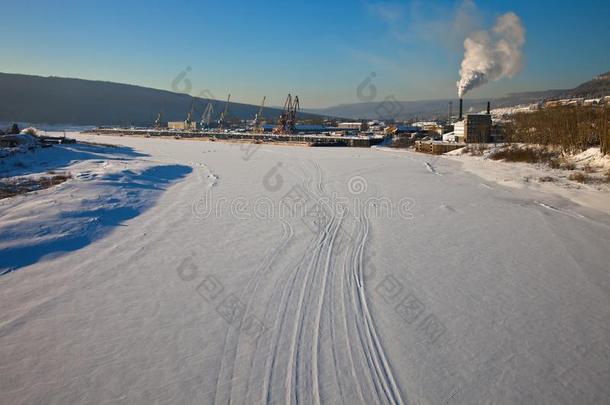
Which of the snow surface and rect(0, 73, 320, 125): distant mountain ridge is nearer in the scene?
the snow surface

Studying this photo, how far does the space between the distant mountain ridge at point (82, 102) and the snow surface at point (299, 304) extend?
373ft

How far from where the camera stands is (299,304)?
494 centimetres

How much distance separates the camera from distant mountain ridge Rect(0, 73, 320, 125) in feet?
417

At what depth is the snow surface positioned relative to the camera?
3.50 metres

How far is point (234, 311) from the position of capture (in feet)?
15.9

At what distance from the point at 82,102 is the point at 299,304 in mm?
169426

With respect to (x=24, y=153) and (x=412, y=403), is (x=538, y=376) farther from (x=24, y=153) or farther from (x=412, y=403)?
(x=24, y=153)

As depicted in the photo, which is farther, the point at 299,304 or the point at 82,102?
the point at 82,102

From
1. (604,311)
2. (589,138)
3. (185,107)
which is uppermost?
(185,107)

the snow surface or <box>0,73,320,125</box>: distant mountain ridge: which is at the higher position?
<box>0,73,320,125</box>: distant mountain ridge

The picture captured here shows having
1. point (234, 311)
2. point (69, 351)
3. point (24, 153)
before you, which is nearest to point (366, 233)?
point (234, 311)

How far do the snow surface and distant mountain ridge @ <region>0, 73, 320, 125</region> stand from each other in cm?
11376

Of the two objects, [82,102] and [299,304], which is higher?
[82,102]

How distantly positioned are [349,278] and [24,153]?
1715 centimetres
